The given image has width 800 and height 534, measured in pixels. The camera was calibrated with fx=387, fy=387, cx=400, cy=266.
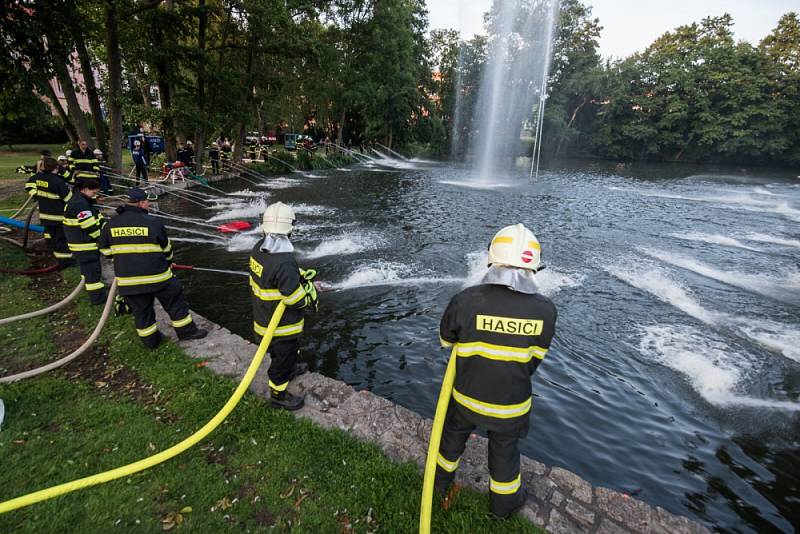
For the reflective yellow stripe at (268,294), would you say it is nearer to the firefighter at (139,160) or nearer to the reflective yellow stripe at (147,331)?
the reflective yellow stripe at (147,331)

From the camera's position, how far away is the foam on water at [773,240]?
14453 mm

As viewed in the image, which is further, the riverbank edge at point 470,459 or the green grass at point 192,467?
the riverbank edge at point 470,459

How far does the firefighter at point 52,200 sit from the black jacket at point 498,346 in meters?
9.20

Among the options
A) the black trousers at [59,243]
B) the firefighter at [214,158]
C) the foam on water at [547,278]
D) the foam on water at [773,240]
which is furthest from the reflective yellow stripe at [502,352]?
the firefighter at [214,158]

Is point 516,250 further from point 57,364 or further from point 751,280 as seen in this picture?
point 751,280

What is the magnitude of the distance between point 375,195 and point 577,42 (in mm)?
53006

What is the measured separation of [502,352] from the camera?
280cm

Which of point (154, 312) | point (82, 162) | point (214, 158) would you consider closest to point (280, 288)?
point (154, 312)

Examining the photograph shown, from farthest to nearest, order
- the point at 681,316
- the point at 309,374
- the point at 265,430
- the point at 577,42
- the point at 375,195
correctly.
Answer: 1. the point at 577,42
2. the point at 375,195
3. the point at 681,316
4. the point at 309,374
5. the point at 265,430

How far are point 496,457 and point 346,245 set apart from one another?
970 centimetres

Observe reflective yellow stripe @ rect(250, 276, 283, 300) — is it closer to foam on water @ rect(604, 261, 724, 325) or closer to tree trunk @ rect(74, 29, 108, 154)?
foam on water @ rect(604, 261, 724, 325)

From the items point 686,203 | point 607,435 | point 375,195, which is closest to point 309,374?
point 607,435

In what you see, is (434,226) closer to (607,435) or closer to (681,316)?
(681,316)

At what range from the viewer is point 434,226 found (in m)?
15.0
